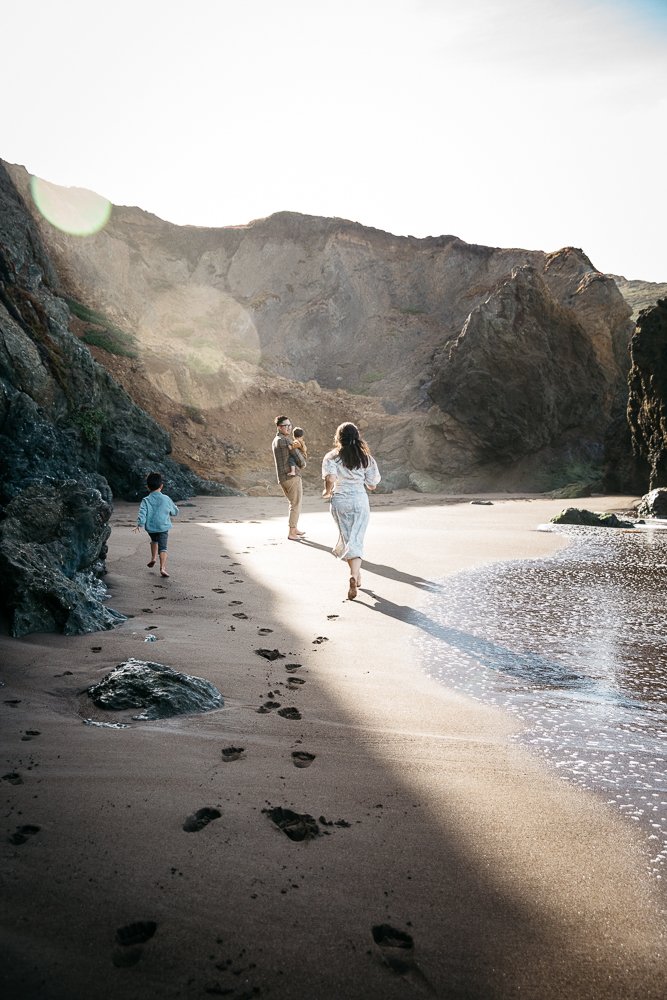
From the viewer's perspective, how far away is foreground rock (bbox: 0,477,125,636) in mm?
3285

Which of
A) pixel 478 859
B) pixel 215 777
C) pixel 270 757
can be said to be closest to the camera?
pixel 478 859

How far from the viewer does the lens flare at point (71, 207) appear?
30125 millimetres

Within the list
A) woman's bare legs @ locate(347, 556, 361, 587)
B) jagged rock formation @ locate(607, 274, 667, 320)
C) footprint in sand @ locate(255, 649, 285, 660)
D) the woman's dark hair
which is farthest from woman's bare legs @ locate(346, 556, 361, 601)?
jagged rock formation @ locate(607, 274, 667, 320)

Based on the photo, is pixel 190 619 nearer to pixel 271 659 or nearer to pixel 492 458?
pixel 271 659

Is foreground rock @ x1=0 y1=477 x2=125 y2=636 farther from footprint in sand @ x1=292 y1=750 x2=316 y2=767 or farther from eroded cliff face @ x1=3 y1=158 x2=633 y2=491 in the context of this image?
eroded cliff face @ x1=3 y1=158 x2=633 y2=491

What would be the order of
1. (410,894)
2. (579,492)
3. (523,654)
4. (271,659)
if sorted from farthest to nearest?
(579,492)
(523,654)
(271,659)
(410,894)

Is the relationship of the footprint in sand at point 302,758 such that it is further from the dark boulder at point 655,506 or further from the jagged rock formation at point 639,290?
the jagged rock formation at point 639,290

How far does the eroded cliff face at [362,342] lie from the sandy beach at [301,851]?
16.3 meters

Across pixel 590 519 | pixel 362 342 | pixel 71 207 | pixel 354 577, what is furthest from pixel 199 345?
pixel 354 577

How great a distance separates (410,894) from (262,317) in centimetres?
4016

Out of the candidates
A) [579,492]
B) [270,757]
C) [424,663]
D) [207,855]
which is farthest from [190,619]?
[579,492]

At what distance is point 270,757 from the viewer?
7.11ft

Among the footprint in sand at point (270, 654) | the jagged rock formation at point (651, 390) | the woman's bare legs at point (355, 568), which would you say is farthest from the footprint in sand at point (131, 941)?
the jagged rock formation at point (651, 390)

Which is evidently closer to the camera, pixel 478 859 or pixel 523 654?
pixel 478 859
